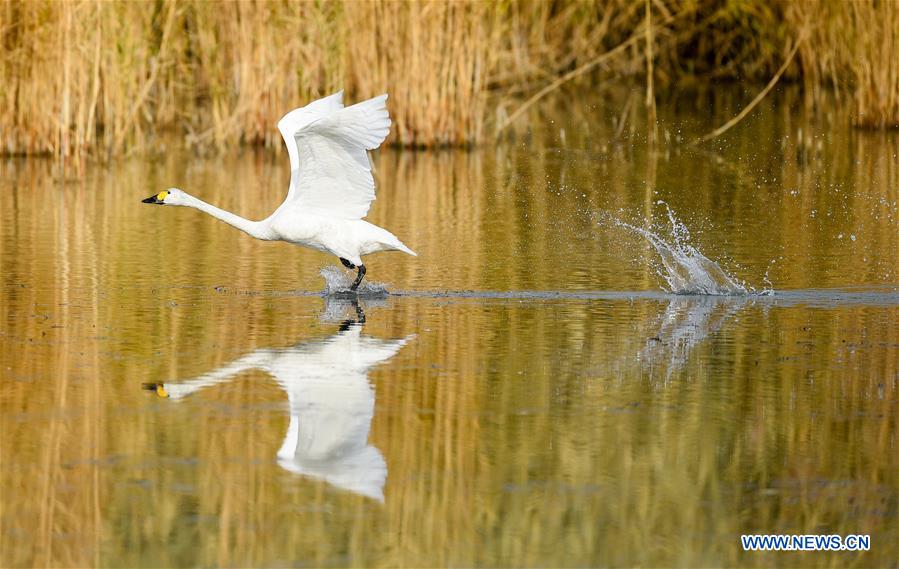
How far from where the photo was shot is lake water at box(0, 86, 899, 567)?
213 inches

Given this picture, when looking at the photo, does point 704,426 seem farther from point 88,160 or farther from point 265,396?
point 88,160

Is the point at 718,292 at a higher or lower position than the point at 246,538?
higher

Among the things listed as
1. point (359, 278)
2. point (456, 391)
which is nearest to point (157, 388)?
point (456, 391)

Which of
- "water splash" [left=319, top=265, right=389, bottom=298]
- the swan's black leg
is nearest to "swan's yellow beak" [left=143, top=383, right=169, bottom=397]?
"water splash" [left=319, top=265, right=389, bottom=298]

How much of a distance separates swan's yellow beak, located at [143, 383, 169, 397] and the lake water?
0.04 m

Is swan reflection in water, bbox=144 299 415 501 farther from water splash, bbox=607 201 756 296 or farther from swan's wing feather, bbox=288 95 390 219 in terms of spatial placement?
water splash, bbox=607 201 756 296

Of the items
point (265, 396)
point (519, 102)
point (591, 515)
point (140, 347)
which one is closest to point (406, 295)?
point (140, 347)

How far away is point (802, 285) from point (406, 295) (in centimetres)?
248

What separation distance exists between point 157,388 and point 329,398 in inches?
32.0

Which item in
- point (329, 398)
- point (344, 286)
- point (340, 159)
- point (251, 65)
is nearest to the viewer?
point (329, 398)

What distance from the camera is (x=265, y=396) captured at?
7.09m

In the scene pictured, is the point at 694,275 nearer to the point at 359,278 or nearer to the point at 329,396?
the point at 359,278

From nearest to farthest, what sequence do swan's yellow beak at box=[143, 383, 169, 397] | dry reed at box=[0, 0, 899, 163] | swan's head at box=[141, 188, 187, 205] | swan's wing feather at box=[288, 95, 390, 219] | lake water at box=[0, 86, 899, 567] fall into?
lake water at box=[0, 86, 899, 567] < swan's yellow beak at box=[143, 383, 169, 397] < swan's wing feather at box=[288, 95, 390, 219] < swan's head at box=[141, 188, 187, 205] < dry reed at box=[0, 0, 899, 163]

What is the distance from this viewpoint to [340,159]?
391 inches
